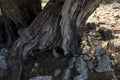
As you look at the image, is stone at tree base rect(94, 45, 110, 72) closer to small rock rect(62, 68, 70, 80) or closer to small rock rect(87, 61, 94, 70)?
small rock rect(87, 61, 94, 70)

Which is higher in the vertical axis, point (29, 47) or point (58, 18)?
point (58, 18)

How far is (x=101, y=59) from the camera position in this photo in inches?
210

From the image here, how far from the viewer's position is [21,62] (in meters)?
5.24

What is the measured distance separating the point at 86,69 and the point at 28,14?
142cm

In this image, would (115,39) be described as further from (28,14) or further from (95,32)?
(28,14)

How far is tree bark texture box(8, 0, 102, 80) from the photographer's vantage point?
5078 mm

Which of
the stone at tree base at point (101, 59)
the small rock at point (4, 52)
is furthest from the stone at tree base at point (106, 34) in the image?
the small rock at point (4, 52)

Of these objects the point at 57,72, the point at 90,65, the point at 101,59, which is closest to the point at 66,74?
the point at 57,72

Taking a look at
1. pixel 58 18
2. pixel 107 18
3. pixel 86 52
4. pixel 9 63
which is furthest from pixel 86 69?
pixel 107 18

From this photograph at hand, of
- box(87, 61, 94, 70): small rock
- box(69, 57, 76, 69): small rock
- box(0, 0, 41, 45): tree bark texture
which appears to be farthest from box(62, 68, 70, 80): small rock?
box(0, 0, 41, 45): tree bark texture

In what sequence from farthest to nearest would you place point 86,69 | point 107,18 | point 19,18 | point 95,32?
point 107,18
point 95,32
point 19,18
point 86,69

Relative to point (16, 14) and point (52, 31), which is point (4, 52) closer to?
point (16, 14)

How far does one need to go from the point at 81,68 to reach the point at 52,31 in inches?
29.6

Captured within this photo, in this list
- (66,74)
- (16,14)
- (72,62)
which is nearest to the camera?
(66,74)
